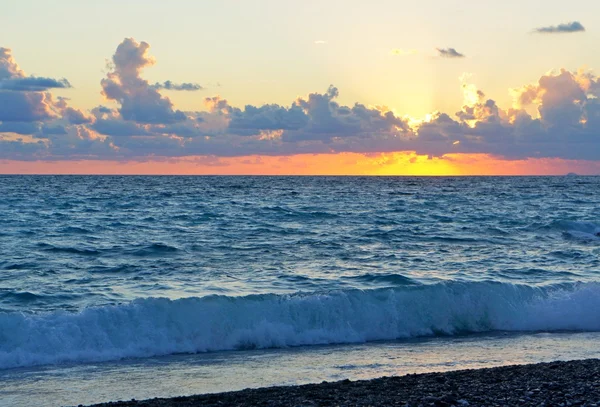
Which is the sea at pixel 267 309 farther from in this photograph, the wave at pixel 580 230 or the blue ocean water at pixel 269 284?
the wave at pixel 580 230

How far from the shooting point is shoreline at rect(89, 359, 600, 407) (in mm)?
10547

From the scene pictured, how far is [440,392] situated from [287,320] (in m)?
8.03

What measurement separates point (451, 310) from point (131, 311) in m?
9.21

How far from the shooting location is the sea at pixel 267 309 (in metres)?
14.6

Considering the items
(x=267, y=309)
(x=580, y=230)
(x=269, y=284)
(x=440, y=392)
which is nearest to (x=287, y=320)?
Result: (x=267, y=309)

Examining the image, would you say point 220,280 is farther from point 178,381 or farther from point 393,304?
point 178,381

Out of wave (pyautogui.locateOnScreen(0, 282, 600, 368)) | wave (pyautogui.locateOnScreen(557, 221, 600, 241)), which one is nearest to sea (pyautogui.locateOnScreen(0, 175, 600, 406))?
wave (pyautogui.locateOnScreen(0, 282, 600, 368))

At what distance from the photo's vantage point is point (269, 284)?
899 inches

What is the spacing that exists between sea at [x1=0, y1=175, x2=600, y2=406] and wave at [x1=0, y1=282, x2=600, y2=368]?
0.15ft

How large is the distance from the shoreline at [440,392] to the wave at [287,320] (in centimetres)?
543

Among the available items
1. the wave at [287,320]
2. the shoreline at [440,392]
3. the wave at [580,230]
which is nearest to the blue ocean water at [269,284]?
the wave at [287,320]

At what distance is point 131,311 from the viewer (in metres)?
18.3

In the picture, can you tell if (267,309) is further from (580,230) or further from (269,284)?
(580,230)

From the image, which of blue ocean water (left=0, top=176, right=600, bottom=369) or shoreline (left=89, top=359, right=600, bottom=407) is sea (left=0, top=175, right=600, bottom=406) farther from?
shoreline (left=89, top=359, right=600, bottom=407)
